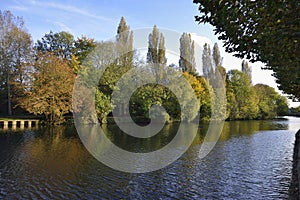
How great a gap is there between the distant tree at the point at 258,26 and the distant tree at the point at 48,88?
29954mm

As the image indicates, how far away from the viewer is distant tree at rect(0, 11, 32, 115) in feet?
128

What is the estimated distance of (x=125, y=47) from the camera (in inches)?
1743

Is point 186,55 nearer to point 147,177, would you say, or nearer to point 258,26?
point 147,177

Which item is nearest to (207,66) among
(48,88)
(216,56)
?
(216,56)

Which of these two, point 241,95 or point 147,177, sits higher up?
point 241,95

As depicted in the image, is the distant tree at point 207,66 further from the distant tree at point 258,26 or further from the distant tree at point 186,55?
the distant tree at point 258,26

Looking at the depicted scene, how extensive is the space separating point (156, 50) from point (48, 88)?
19152mm

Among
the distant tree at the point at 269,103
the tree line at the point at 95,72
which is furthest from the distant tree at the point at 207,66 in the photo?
the distant tree at the point at 269,103

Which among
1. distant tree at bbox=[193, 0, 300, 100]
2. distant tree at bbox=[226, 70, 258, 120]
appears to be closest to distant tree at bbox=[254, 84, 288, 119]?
distant tree at bbox=[226, 70, 258, 120]

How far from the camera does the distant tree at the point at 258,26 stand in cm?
568

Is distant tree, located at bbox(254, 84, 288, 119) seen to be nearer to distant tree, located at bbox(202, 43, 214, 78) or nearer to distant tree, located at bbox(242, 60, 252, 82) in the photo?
distant tree, located at bbox(242, 60, 252, 82)

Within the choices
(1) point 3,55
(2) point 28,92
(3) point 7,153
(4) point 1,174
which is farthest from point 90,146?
(1) point 3,55

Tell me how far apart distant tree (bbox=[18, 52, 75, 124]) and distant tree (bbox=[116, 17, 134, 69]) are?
10318mm

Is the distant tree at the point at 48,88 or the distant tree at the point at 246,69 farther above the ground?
the distant tree at the point at 246,69
